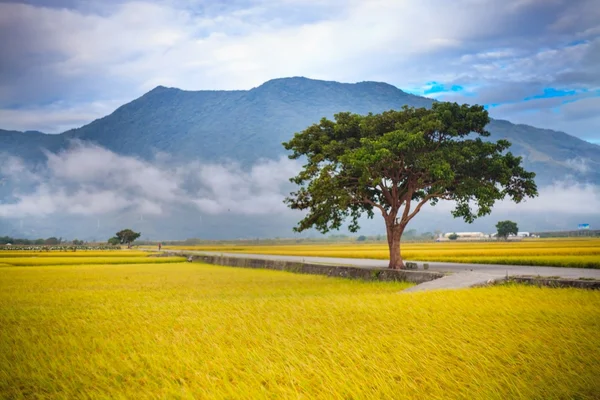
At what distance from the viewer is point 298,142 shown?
1362 inches

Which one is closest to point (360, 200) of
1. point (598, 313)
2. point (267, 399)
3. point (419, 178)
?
Result: point (419, 178)

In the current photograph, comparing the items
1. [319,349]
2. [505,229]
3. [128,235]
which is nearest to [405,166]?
[319,349]

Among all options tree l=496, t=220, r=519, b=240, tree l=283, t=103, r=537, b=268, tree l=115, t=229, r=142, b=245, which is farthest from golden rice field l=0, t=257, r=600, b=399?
tree l=115, t=229, r=142, b=245

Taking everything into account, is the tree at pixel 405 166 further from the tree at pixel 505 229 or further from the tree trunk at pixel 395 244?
the tree at pixel 505 229

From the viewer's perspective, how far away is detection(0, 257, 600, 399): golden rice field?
283 inches

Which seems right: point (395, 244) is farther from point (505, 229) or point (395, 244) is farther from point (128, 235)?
point (128, 235)

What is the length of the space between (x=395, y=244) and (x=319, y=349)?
21686mm

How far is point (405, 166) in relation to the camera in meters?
30.8

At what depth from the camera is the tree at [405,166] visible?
1126 inches

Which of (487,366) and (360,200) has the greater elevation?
(360,200)

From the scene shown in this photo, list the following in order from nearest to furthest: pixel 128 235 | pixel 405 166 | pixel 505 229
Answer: pixel 405 166 < pixel 505 229 < pixel 128 235

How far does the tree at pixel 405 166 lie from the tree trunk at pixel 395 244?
0.19 feet

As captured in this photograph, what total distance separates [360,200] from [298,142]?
19.4 feet

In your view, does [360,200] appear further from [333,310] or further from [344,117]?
[333,310]
